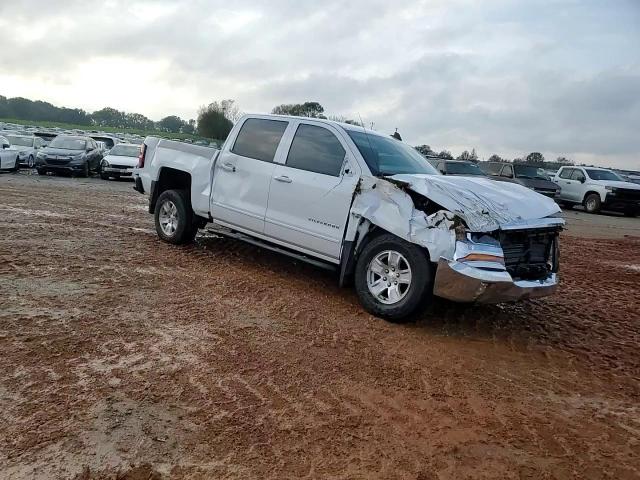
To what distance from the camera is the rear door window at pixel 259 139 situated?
259 inches

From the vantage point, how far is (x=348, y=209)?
5.59 metres

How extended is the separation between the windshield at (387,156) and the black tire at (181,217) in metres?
2.73

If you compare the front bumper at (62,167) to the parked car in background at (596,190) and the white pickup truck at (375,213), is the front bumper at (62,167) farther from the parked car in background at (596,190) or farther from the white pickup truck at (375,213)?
the parked car in background at (596,190)

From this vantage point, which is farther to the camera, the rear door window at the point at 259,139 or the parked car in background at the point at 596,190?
the parked car in background at the point at 596,190

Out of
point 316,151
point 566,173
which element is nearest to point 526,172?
point 566,173

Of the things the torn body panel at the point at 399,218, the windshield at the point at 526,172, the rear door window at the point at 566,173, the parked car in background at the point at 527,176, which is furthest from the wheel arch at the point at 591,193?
the torn body panel at the point at 399,218

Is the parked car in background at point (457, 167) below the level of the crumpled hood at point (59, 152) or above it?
above

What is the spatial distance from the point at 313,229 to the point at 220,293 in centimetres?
119

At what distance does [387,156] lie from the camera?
610cm

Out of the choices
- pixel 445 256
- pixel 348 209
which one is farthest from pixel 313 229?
pixel 445 256

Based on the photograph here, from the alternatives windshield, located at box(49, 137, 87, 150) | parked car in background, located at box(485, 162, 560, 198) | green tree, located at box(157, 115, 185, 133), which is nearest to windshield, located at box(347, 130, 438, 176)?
parked car in background, located at box(485, 162, 560, 198)

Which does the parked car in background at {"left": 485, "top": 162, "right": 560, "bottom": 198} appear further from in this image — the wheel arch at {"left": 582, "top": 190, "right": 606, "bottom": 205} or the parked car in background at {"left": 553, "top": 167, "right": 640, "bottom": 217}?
the wheel arch at {"left": 582, "top": 190, "right": 606, "bottom": 205}

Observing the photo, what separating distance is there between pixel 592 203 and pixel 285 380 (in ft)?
71.2

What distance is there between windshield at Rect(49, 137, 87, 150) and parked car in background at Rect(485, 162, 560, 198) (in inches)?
638
